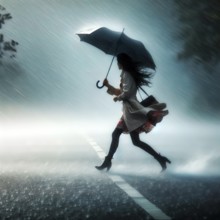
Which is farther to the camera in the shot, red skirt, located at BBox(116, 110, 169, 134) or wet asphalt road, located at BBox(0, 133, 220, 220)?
red skirt, located at BBox(116, 110, 169, 134)

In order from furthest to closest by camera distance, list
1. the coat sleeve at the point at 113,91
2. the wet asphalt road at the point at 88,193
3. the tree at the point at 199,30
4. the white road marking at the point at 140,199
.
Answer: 1. the tree at the point at 199,30
2. the coat sleeve at the point at 113,91
3. the wet asphalt road at the point at 88,193
4. the white road marking at the point at 140,199

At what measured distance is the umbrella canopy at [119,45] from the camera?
10.4 m

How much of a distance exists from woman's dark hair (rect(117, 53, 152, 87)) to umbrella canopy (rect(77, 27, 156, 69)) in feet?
0.90

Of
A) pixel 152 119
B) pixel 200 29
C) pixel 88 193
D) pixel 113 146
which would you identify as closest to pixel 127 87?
pixel 152 119

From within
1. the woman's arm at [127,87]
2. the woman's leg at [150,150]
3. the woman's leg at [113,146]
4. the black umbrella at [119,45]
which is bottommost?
the woman's leg at [113,146]

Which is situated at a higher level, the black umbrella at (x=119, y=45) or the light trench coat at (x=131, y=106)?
the black umbrella at (x=119, y=45)

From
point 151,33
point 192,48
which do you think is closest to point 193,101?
point 151,33

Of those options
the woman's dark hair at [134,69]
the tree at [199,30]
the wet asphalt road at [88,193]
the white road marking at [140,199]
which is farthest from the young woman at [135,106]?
the tree at [199,30]

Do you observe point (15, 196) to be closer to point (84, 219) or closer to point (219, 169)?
point (84, 219)

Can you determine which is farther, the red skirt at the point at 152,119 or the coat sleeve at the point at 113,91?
the coat sleeve at the point at 113,91

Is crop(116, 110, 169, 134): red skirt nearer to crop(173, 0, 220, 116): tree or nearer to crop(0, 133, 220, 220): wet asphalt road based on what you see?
crop(0, 133, 220, 220): wet asphalt road

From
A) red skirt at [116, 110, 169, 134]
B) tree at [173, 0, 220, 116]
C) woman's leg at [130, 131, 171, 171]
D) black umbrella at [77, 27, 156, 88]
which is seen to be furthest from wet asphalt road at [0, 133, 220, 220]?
tree at [173, 0, 220, 116]

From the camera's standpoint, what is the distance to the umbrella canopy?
1037 cm

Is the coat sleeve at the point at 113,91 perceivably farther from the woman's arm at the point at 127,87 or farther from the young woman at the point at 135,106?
the woman's arm at the point at 127,87
